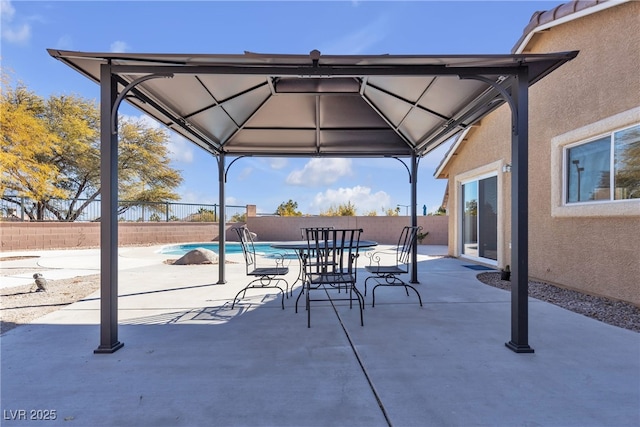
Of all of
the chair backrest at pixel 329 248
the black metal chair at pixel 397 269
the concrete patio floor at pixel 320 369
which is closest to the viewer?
the concrete patio floor at pixel 320 369

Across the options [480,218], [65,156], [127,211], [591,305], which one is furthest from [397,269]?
[65,156]

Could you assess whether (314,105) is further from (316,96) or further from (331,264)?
(331,264)

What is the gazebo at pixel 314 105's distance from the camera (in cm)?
265

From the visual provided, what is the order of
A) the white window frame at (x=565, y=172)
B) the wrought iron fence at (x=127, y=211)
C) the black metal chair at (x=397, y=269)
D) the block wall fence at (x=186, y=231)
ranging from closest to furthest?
1. the white window frame at (x=565, y=172)
2. the black metal chair at (x=397, y=269)
3. the block wall fence at (x=186, y=231)
4. the wrought iron fence at (x=127, y=211)

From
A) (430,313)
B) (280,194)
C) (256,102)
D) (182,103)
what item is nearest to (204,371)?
(430,313)

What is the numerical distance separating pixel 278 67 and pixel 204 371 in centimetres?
251

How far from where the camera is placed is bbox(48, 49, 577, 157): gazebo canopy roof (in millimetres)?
2656

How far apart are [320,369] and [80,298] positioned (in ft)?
12.9

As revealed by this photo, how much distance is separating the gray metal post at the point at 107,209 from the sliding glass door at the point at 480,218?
727 centimetres

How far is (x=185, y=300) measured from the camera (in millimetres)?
4320

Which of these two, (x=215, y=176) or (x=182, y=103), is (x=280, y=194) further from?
(x=182, y=103)

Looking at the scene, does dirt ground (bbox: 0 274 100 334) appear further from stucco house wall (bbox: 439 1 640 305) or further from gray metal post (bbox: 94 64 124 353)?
stucco house wall (bbox: 439 1 640 305)

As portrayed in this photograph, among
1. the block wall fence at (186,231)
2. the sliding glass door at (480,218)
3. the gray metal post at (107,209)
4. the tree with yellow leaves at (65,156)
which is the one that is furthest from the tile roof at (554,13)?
the tree with yellow leaves at (65,156)

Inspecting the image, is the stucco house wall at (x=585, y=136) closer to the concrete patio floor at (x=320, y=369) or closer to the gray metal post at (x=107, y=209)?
the concrete patio floor at (x=320, y=369)
